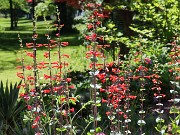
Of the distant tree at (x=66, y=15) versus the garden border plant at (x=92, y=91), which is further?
the distant tree at (x=66, y=15)

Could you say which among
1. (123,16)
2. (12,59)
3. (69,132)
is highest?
(123,16)

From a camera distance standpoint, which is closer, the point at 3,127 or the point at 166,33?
the point at 3,127

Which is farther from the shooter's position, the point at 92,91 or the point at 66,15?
the point at 66,15

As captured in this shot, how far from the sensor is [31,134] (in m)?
5.03

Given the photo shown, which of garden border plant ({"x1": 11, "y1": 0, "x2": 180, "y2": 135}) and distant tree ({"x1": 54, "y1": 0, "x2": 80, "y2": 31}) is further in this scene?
distant tree ({"x1": 54, "y1": 0, "x2": 80, "y2": 31})

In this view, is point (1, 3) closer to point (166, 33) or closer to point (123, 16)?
point (123, 16)

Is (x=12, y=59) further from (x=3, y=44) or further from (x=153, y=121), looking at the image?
(x=153, y=121)

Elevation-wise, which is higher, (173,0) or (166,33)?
(173,0)

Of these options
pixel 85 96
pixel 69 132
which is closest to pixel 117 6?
pixel 85 96

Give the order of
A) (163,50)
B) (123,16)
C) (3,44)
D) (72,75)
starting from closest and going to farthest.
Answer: (163,50)
(72,75)
(123,16)
(3,44)

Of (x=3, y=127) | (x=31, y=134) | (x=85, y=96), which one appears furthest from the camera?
(x=85, y=96)

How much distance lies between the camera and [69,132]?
3602 millimetres

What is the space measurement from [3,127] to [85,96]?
212cm

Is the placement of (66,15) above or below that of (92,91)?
below
